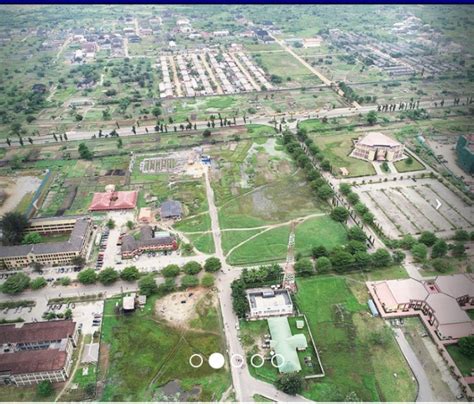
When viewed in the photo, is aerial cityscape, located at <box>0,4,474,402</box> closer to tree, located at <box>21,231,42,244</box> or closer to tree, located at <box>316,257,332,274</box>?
tree, located at <box>21,231,42,244</box>

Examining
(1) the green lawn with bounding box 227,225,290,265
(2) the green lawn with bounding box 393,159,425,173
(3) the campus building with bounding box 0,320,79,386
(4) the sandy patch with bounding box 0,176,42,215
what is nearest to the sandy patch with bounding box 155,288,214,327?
(1) the green lawn with bounding box 227,225,290,265

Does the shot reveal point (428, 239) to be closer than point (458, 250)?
No

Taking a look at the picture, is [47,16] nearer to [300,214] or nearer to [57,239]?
[57,239]

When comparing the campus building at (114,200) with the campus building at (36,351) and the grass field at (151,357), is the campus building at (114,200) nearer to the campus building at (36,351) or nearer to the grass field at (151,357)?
the grass field at (151,357)

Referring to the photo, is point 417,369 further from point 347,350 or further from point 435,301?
point 435,301

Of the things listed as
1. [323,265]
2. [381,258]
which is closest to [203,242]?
[323,265]

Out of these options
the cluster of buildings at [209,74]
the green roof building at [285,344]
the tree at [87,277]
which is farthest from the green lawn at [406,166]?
the tree at [87,277]
